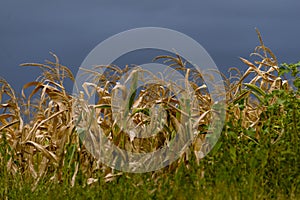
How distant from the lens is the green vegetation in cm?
421

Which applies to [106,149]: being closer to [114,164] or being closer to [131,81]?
[114,164]

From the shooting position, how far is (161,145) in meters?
5.29

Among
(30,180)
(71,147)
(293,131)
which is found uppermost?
(293,131)

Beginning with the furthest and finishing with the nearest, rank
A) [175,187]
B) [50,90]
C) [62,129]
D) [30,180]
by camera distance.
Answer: [50,90] → [62,129] → [30,180] → [175,187]

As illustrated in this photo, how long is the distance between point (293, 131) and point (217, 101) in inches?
41.5

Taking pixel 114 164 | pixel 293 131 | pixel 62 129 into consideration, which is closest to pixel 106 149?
pixel 114 164

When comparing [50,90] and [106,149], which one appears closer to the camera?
[106,149]

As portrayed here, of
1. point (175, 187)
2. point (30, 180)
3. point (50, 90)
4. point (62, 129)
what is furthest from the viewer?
point (50, 90)

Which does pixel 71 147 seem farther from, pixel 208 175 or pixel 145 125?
pixel 208 175

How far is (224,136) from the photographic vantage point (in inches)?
188

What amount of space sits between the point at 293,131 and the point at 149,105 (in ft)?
5.16

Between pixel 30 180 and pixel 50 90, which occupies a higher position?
pixel 50 90

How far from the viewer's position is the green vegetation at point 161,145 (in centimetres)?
421

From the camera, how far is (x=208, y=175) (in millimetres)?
4496
